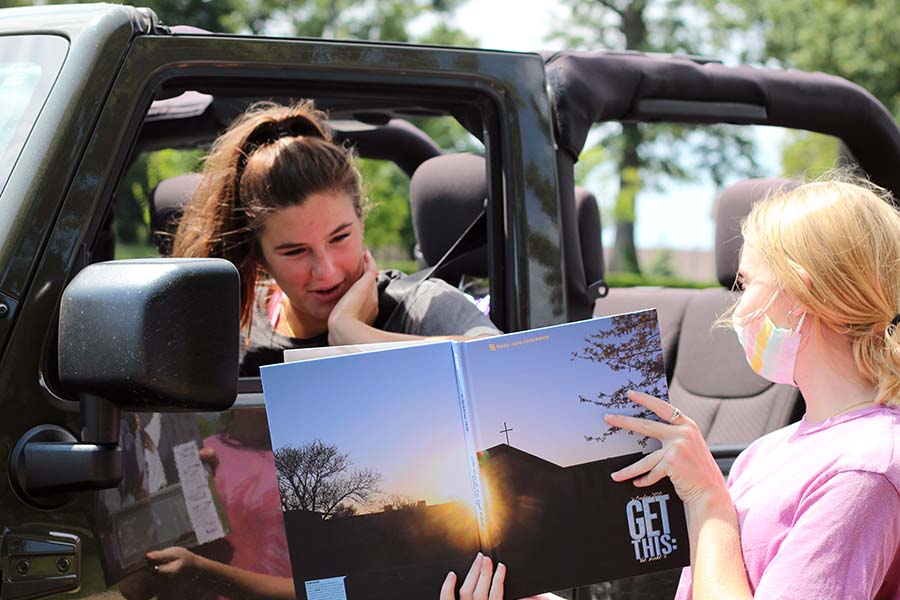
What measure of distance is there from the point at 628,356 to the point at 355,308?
769mm

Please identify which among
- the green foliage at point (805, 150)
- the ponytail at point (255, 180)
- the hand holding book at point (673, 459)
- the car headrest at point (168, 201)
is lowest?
the hand holding book at point (673, 459)

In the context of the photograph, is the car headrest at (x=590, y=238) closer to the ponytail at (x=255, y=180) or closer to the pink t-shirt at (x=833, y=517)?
the ponytail at (x=255, y=180)

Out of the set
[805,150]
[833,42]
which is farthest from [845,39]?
[805,150]

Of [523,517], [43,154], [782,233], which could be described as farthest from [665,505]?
[43,154]

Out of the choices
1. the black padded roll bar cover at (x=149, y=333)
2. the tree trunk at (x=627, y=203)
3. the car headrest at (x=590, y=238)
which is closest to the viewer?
the black padded roll bar cover at (x=149, y=333)

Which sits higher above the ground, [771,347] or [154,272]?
[154,272]

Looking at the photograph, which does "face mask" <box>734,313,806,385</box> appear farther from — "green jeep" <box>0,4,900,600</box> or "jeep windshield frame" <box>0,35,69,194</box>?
"jeep windshield frame" <box>0,35,69,194</box>

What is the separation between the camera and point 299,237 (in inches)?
92.9

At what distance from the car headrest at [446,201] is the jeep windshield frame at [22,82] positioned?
1092mm

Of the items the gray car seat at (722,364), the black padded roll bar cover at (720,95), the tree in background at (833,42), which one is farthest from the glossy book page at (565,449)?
the tree in background at (833,42)

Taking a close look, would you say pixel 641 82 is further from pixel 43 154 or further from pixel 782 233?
pixel 43 154

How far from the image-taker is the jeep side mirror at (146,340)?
4.84 feet

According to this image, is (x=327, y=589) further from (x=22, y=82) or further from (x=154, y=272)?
(x=22, y=82)

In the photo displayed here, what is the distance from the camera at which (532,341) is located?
1671 mm
